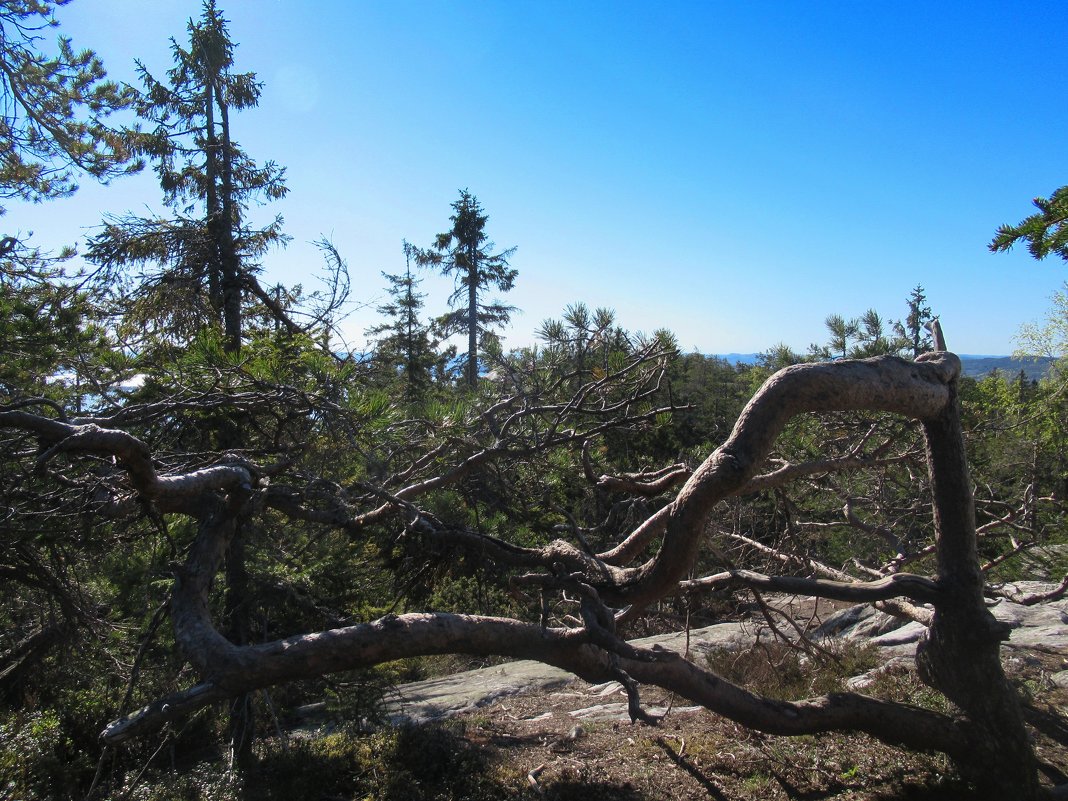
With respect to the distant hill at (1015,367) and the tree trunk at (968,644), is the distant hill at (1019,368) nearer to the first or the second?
the distant hill at (1015,367)

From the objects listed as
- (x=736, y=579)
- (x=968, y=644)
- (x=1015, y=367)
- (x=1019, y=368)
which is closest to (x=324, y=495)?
(x=736, y=579)

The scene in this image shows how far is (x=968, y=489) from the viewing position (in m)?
3.44

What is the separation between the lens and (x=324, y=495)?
3580 mm

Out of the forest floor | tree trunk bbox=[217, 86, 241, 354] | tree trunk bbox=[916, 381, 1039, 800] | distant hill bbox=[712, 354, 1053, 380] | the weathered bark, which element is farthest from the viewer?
distant hill bbox=[712, 354, 1053, 380]

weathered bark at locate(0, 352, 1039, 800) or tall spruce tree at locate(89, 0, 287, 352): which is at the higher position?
tall spruce tree at locate(89, 0, 287, 352)

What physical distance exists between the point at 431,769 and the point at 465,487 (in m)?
2.22

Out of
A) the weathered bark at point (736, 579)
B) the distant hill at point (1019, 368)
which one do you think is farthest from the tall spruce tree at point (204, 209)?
the distant hill at point (1019, 368)

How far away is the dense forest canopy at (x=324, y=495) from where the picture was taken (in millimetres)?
2949

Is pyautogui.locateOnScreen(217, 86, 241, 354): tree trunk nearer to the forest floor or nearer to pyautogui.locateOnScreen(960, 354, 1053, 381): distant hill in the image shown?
the forest floor

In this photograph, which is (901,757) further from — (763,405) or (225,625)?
(225,625)

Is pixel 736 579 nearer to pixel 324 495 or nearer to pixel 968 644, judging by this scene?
pixel 968 644

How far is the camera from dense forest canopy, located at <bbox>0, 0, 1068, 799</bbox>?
295 cm

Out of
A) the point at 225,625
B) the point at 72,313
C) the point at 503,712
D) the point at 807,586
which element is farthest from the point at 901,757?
the point at 72,313

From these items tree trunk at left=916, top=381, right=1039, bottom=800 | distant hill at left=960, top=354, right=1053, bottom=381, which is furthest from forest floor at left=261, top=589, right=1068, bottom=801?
distant hill at left=960, top=354, right=1053, bottom=381
